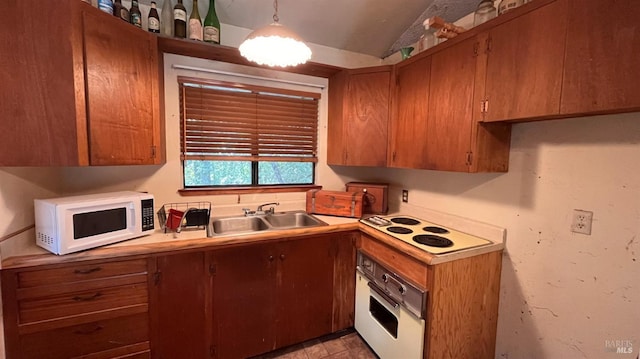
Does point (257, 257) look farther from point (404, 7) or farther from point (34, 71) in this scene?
point (404, 7)

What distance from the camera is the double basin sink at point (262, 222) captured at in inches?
80.4

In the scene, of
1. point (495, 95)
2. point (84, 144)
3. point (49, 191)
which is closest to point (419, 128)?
point (495, 95)

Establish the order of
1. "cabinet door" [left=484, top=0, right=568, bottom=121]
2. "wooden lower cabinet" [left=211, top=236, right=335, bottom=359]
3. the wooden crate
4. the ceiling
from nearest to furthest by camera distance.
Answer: "cabinet door" [left=484, top=0, right=568, bottom=121], "wooden lower cabinet" [left=211, top=236, right=335, bottom=359], the ceiling, the wooden crate

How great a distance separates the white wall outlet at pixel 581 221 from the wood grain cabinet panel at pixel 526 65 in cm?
53

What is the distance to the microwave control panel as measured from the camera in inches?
62.1

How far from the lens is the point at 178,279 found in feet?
5.00

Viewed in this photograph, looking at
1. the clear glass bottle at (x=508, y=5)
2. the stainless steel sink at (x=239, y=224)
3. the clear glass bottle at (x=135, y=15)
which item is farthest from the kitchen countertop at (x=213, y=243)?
the clear glass bottle at (x=135, y=15)

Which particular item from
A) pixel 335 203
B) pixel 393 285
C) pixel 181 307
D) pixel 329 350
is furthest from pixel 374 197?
pixel 181 307

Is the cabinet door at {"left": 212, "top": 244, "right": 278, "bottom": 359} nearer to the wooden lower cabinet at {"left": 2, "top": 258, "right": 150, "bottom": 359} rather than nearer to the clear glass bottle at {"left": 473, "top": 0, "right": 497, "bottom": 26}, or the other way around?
the wooden lower cabinet at {"left": 2, "top": 258, "right": 150, "bottom": 359}

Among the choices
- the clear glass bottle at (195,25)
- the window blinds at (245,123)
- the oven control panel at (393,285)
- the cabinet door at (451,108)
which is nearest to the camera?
the oven control panel at (393,285)

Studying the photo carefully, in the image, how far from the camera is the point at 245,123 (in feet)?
7.22

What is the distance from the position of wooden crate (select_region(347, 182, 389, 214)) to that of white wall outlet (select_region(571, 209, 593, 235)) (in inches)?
50.9

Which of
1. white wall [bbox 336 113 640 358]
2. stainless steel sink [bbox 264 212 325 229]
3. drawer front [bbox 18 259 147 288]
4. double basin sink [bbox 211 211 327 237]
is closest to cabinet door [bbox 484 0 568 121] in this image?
white wall [bbox 336 113 640 358]

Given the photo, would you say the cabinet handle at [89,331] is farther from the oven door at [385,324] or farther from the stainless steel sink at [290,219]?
the oven door at [385,324]
